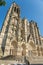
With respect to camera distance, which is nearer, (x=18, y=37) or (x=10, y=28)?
(x=18, y=37)

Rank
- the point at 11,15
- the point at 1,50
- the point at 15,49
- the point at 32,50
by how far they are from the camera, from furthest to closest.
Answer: the point at 11,15, the point at 32,50, the point at 15,49, the point at 1,50

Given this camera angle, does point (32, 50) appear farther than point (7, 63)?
Yes

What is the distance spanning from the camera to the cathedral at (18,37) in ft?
185

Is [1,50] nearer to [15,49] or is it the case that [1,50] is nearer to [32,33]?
[15,49]

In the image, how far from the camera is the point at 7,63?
26.8m

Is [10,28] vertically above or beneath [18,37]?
above

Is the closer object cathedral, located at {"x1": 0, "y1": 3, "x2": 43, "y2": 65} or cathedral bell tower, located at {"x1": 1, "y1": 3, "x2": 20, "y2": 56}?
cathedral bell tower, located at {"x1": 1, "y1": 3, "x2": 20, "y2": 56}

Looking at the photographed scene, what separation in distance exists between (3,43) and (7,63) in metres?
31.5

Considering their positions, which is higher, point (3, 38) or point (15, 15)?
point (15, 15)

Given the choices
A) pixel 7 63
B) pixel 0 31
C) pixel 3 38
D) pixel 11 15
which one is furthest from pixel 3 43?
pixel 7 63

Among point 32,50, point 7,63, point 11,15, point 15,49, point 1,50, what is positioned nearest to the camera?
point 7,63

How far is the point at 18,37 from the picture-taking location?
60281mm

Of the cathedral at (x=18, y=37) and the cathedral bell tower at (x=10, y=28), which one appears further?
the cathedral at (x=18, y=37)

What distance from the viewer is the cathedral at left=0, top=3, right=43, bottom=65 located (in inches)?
2226
